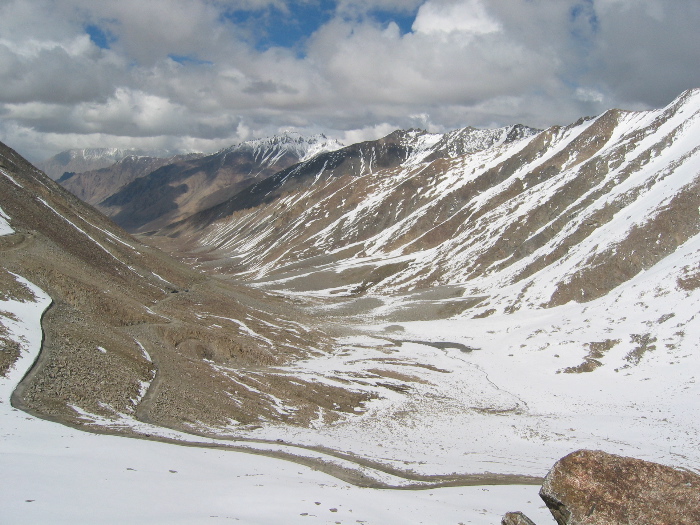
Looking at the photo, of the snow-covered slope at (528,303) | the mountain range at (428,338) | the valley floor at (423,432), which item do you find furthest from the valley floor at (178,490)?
the snow-covered slope at (528,303)

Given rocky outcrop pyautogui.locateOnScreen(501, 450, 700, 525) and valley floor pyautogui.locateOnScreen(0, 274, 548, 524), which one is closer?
rocky outcrop pyautogui.locateOnScreen(501, 450, 700, 525)

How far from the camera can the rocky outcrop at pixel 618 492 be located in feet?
30.3

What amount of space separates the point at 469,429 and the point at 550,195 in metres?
98.1

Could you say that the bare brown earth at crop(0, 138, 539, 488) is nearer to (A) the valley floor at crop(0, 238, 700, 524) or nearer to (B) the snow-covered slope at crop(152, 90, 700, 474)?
(A) the valley floor at crop(0, 238, 700, 524)

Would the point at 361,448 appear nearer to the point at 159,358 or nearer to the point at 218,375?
the point at 218,375

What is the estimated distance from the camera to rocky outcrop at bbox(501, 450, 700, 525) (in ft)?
30.3

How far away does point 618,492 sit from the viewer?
966 centimetres

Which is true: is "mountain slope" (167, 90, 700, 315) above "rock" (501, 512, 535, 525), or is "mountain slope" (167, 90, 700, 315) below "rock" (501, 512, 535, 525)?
above

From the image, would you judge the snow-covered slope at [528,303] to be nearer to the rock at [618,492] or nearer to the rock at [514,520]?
the rock at [514,520]

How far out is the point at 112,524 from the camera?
34.3 feet

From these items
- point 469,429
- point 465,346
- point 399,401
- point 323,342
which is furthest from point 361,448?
point 465,346

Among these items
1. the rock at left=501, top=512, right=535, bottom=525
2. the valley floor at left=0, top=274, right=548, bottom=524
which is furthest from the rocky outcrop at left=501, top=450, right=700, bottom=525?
the valley floor at left=0, top=274, right=548, bottom=524

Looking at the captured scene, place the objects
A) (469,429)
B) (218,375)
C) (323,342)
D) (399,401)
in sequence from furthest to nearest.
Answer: (323,342), (399,401), (218,375), (469,429)

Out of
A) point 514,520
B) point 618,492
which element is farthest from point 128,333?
point 618,492
